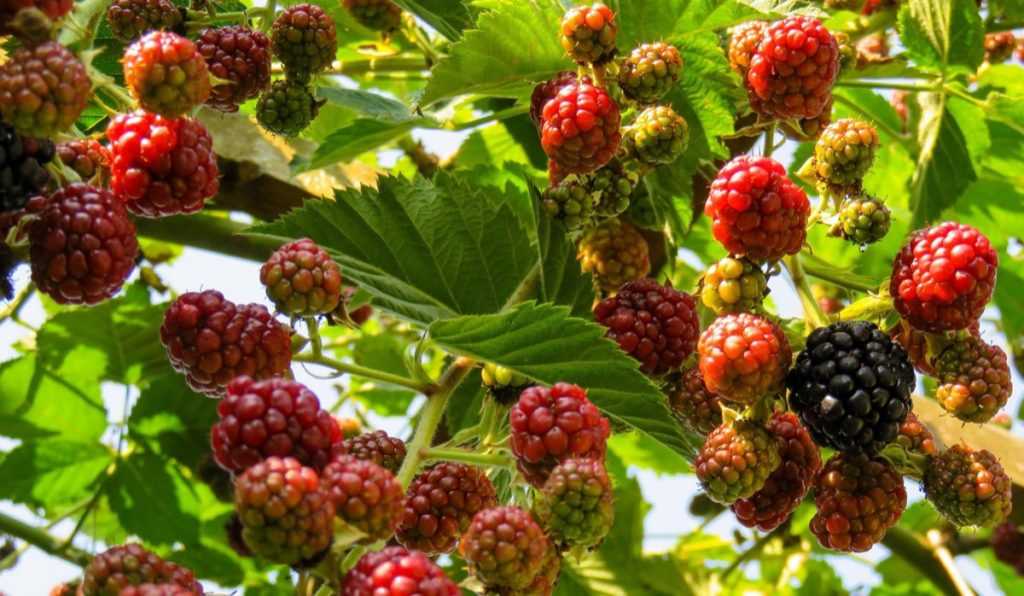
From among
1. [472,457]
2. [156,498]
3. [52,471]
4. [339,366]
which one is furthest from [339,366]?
[52,471]

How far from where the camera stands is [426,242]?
213 centimetres

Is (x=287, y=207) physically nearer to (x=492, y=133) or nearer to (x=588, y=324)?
(x=492, y=133)

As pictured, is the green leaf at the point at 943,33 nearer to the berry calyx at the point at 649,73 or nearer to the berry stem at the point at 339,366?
the berry calyx at the point at 649,73

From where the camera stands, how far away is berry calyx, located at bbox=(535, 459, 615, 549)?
138 centimetres

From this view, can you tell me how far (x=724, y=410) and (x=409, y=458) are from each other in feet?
1.41

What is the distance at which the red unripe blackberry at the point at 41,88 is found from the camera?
1.33 m

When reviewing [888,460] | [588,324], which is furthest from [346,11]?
[888,460]

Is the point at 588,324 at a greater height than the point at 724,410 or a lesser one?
greater

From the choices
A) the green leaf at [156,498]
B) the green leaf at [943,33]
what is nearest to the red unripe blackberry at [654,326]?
the green leaf at [943,33]

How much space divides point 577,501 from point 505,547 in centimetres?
9

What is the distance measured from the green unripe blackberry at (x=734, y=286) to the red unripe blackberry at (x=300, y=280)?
535 millimetres

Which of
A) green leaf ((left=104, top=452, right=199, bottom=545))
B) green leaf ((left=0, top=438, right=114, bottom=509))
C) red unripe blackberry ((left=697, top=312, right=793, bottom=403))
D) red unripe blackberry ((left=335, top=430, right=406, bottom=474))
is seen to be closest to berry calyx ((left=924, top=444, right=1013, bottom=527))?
red unripe blackberry ((left=697, top=312, right=793, bottom=403))

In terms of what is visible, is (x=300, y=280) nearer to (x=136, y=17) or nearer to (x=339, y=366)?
(x=339, y=366)

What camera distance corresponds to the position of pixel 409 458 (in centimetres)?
161
